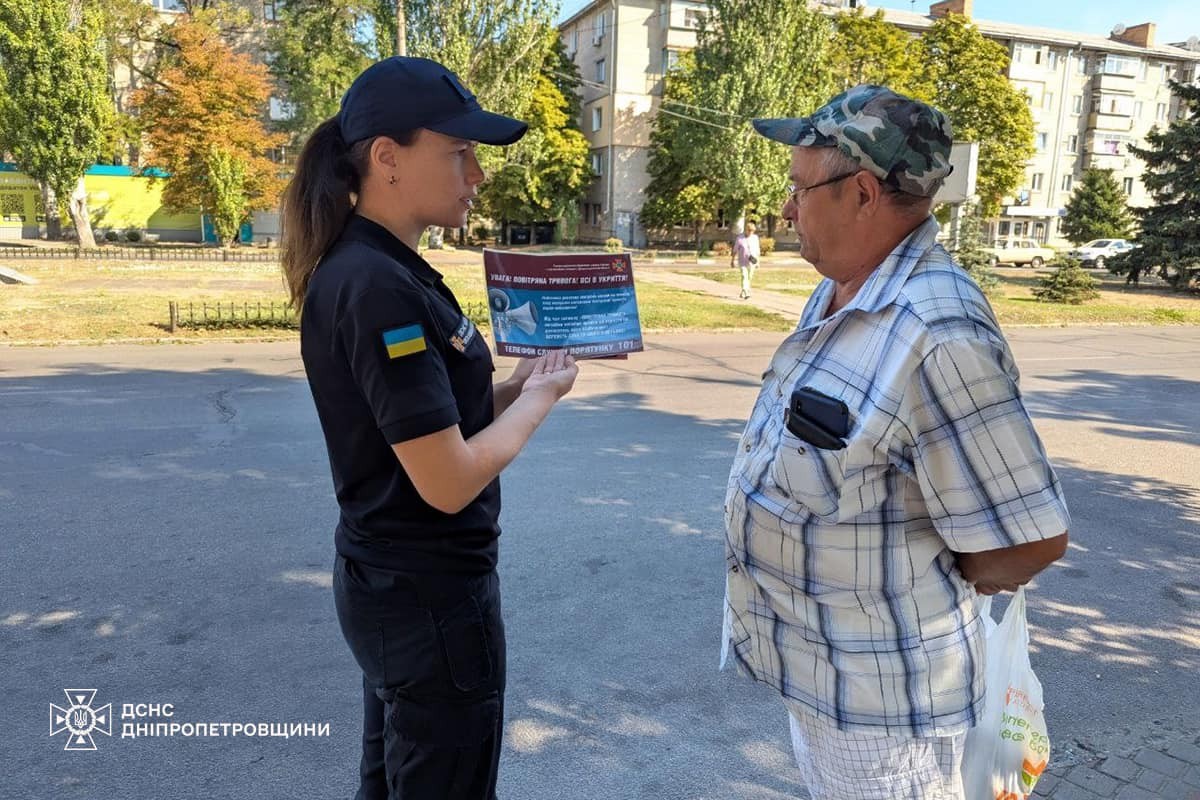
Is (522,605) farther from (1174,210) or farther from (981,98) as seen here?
(981,98)

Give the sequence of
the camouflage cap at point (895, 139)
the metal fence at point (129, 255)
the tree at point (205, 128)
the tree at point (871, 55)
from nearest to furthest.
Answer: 1. the camouflage cap at point (895, 139)
2. the metal fence at point (129, 255)
3. the tree at point (205, 128)
4. the tree at point (871, 55)

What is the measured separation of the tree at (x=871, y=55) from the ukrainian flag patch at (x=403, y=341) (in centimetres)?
4326

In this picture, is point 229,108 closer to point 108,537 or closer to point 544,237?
point 544,237

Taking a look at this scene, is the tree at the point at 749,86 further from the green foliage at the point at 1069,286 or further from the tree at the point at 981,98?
the green foliage at the point at 1069,286

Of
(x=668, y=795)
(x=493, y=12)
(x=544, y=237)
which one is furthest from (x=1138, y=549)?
(x=544, y=237)

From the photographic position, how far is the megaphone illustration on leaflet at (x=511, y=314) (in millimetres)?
2184

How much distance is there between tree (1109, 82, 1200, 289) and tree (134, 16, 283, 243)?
3251 centimetres

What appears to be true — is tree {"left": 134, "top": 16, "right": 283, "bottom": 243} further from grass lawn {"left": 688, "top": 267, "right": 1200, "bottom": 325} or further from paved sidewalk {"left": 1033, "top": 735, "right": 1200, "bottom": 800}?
paved sidewalk {"left": 1033, "top": 735, "right": 1200, "bottom": 800}

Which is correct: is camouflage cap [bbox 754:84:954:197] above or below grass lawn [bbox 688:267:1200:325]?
above

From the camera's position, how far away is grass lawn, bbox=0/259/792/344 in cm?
1354

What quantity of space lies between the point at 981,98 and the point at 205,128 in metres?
36.9

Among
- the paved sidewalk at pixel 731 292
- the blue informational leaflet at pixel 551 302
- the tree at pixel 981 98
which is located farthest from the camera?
the tree at pixel 981 98

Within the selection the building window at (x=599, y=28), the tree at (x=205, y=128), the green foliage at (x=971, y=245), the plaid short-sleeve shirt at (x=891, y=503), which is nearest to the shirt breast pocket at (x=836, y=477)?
the plaid short-sleeve shirt at (x=891, y=503)

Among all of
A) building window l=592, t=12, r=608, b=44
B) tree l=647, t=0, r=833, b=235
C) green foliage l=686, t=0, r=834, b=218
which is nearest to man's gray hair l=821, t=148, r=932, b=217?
tree l=647, t=0, r=833, b=235
